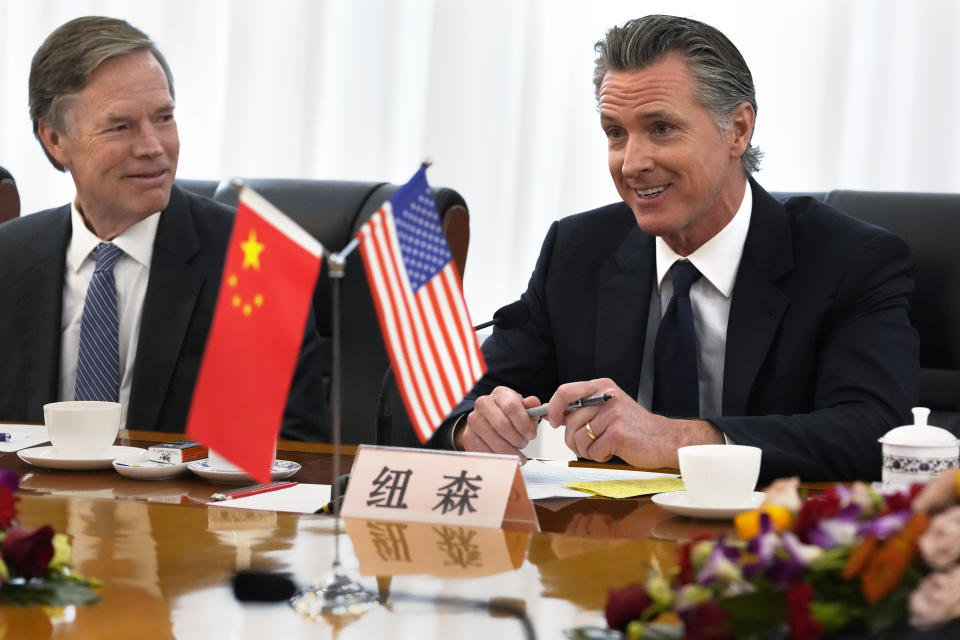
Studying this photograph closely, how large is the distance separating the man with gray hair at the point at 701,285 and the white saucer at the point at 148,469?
47 cm

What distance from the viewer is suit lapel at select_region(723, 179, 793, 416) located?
2143 millimetres

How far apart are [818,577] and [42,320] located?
2030mm

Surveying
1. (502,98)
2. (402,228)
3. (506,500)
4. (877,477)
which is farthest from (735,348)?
(502,98)

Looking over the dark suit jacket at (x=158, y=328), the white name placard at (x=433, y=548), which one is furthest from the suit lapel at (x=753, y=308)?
the white name placard at (x=433, y=548)

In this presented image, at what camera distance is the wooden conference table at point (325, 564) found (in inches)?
38.0

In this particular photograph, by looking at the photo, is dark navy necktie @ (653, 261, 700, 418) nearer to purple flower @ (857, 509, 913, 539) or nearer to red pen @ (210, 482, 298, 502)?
red pen @ (210, 482, 298, 502)

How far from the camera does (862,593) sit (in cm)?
80

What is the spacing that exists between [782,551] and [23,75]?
13.6 ft

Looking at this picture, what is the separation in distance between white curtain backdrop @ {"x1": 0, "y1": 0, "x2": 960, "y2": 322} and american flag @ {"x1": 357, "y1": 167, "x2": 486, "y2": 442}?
2.41 meters

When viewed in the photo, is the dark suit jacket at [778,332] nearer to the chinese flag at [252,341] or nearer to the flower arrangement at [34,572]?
the chinese flag at [252,341]

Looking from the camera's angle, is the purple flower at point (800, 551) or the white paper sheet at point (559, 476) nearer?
the purple flower at point (800, 551)

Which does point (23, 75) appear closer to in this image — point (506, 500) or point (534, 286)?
point (534, 286)

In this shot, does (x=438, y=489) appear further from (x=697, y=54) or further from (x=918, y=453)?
(x=697, y=54)

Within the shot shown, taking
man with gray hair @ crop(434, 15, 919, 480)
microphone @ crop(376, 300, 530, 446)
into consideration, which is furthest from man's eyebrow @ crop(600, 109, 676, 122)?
microphone @ crop(376, 300, 530, 446)
